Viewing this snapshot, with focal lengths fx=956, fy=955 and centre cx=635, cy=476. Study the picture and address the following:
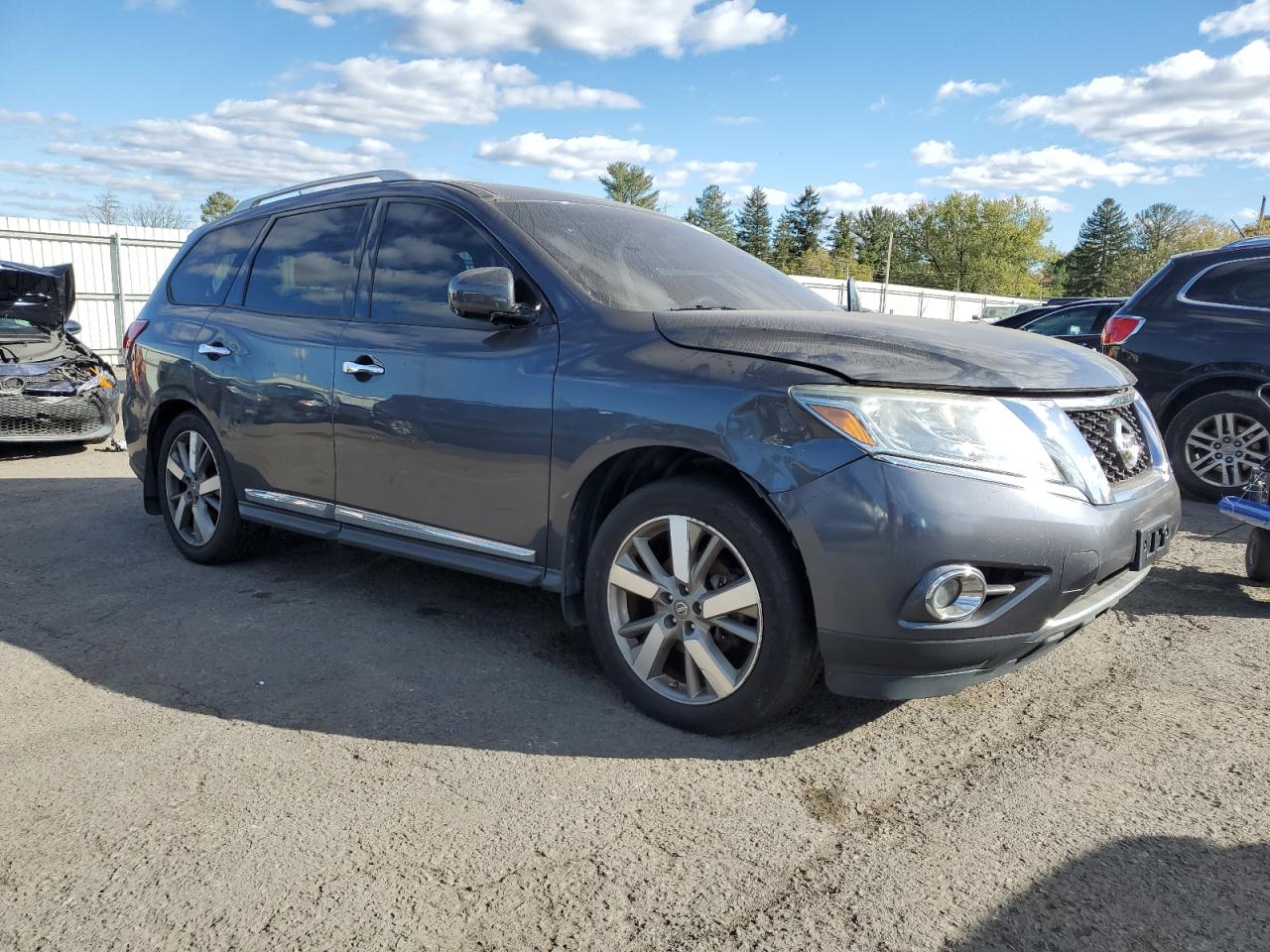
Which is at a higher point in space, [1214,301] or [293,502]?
[1214,301]

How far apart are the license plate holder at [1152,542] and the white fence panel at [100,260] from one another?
63.0ft

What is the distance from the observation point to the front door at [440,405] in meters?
3.42

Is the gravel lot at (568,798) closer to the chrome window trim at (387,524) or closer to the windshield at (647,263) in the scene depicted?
the chrome window trim at (387,524)

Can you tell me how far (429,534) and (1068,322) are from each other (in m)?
10.2

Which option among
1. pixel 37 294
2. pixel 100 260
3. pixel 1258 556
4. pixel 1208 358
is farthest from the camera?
pixel 100 260

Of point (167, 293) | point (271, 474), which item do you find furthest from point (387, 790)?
point (167, 293)

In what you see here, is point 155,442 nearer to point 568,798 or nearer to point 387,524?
point 387,524

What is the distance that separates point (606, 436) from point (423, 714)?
44.0 inches

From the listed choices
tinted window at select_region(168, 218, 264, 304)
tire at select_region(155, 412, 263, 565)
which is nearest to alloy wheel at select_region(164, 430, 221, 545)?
tire at select_region(155, 412, 263, 565)

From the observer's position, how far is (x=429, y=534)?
3764 millimetres

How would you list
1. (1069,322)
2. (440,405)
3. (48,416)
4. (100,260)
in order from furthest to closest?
(100,260) < (1069,322) < (48,416) < (440,405)

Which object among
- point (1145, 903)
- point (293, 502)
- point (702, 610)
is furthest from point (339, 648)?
point (1145, 903)

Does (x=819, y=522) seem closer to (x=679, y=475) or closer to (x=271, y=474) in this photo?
(x=679, y=475)

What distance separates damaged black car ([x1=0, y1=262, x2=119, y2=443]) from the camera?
8.31 m
